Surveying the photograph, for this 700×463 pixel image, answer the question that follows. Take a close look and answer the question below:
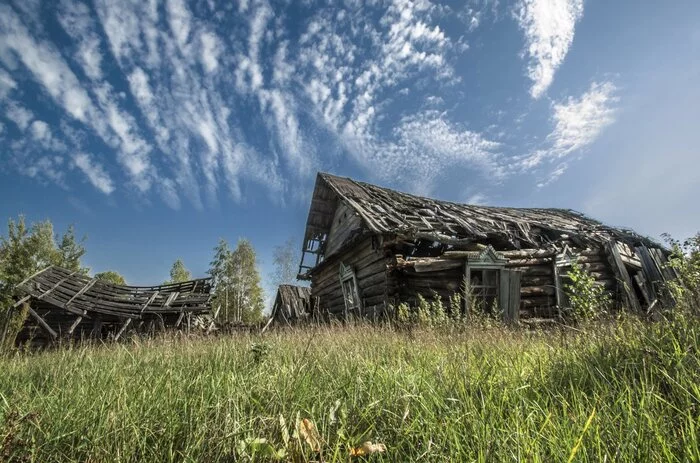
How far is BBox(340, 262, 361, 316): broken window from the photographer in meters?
10.8

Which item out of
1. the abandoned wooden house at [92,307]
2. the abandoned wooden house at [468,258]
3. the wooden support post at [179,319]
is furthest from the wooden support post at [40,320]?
the abandoned wooden house at [468,258]

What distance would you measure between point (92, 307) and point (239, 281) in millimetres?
21793

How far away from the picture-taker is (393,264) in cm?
888

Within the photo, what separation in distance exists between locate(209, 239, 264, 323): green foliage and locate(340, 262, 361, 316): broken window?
25806mm

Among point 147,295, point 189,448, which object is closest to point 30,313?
point 147,295

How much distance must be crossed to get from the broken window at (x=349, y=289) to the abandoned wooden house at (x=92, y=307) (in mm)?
7785

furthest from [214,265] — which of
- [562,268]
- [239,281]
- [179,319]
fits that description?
[562,268]

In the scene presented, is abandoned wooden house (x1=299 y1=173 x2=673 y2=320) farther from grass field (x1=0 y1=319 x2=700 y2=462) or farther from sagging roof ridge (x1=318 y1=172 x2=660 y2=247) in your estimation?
grass field (x1=0 y1=319 x2=700 y2=462)

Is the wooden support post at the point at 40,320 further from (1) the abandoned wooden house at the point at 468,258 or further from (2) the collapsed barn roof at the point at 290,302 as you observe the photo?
(1) the abandoned wooden house at the point at 468,258

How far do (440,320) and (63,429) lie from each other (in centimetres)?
491

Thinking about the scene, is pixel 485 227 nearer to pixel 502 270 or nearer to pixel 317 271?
pixel 502 270

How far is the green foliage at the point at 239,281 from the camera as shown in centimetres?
3500

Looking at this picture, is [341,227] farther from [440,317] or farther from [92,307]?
[92,307]

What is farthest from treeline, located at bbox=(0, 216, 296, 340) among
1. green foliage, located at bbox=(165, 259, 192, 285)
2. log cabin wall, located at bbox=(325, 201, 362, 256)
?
log cabin wall, located at bbox=(325, 201, 362, 256)
